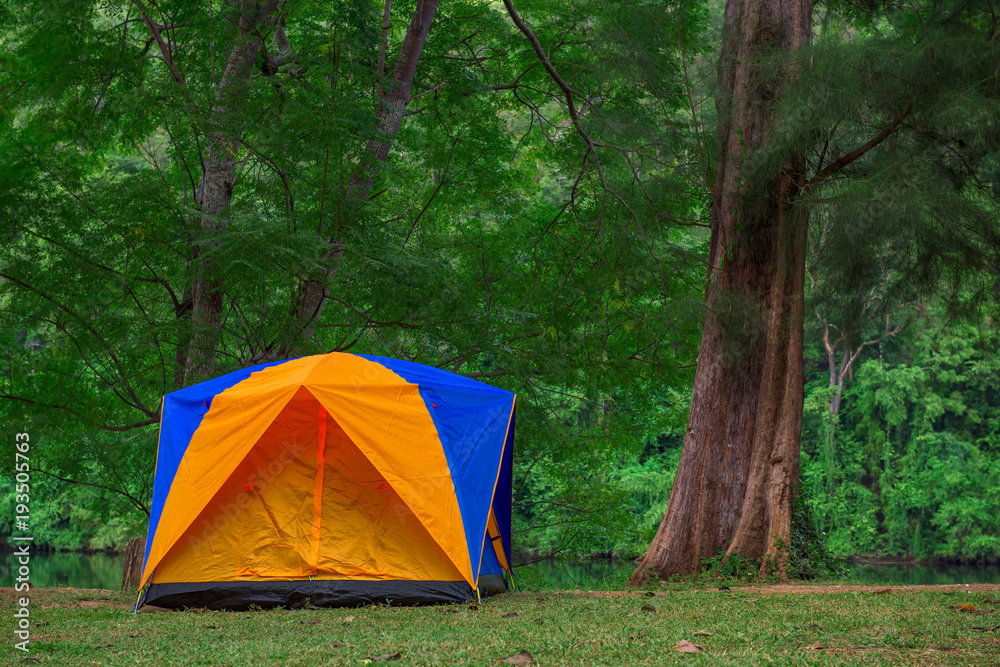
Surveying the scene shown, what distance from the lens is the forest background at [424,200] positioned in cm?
705

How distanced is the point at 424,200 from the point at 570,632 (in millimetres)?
7726

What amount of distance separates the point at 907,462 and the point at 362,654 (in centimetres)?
2849

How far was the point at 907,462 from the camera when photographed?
92.3ft

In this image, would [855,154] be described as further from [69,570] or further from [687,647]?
[69,570]

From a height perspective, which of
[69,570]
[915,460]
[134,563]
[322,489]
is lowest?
[69,570]

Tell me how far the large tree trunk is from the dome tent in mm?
2165

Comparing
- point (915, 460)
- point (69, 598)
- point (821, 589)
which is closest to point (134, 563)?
point (69, 598)

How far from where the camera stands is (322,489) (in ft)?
20.1

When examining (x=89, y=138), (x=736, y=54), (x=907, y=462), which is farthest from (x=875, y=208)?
(x=907, y=462)

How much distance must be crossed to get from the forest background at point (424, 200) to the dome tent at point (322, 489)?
1426 millimetres

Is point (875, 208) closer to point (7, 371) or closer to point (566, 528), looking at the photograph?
point (566, 528)
